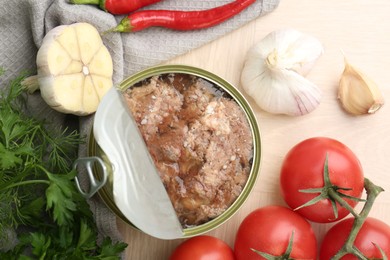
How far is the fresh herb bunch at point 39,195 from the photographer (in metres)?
1.06

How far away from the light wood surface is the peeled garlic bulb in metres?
0.17

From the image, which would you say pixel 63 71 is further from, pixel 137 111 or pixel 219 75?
pixel 219 75

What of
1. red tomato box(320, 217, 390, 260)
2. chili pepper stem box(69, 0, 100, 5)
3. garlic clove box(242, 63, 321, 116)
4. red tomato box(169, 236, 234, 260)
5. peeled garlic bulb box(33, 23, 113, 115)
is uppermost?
chili pepper stem box(69, 0, 100, 5)

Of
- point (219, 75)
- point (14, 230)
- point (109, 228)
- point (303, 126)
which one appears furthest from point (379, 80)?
point (14, 230)

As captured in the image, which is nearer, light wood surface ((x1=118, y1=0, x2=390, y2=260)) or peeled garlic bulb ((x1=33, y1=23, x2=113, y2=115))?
peeled garlic bulb ((x1=33, y1=23, x2=113, y2=115))

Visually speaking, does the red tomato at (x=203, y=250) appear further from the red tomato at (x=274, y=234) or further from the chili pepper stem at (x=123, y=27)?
the chili pepper stem at (x=123, y=27)

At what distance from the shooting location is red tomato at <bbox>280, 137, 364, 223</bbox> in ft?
3.72

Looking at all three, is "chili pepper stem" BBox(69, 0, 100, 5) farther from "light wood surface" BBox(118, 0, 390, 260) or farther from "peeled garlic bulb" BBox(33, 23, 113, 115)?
"light wood surface" BBox(118, 0, 390, 260)

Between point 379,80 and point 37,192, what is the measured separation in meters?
0.72

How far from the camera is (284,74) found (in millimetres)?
1212

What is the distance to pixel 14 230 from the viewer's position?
3.92ft

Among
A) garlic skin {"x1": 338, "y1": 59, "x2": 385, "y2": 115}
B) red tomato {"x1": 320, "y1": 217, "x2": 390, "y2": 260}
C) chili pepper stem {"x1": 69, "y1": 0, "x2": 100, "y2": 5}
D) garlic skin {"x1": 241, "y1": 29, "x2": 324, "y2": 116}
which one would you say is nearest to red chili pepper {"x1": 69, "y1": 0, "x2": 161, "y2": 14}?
chili pepper stem {"x1": 69, "y1": 0, "x2": 100, "y2": 5}

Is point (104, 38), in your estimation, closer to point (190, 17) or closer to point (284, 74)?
point (190, 17)

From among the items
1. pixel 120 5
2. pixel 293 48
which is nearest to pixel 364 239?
pixel 293 48
